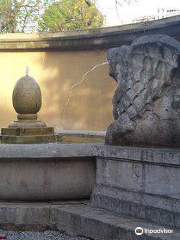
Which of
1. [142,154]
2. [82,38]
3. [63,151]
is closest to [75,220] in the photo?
[63,151]

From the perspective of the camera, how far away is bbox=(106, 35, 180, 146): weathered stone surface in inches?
175

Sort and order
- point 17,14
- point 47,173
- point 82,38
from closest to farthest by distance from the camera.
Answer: point 47,173, point 82,38, point 17,14

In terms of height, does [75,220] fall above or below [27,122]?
below

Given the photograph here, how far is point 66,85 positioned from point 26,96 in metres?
6.64

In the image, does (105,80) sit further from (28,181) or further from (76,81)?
(28,181)

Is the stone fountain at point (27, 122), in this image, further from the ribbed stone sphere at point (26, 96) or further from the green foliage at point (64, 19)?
the green foliage at point (64, 19)

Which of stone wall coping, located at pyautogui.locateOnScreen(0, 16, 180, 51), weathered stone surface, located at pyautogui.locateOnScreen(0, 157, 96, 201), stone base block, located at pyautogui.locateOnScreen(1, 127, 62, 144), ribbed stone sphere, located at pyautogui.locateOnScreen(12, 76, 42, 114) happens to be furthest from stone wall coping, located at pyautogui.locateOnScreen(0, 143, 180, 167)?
stone wall coping, located at pyautogui.locateOnScreen(0, 16, 180, 51)

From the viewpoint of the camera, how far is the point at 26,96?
6953mm

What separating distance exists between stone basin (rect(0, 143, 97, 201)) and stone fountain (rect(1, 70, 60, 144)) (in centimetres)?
151

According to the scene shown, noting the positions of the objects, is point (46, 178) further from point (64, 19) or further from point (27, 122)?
point (64, 19)

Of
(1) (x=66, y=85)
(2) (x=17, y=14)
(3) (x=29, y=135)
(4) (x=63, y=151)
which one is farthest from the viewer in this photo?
(2) (x=17, y=14)

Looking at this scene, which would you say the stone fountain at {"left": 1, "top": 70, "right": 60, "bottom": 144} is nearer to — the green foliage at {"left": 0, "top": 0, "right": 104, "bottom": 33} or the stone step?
the stone step

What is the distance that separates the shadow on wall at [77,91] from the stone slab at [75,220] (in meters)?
8.08

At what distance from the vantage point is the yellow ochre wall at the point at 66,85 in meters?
13.1
